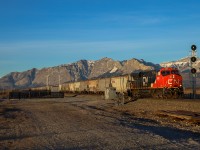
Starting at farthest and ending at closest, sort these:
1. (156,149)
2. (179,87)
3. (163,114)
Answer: (179,87)
(163,114)
(156,149)

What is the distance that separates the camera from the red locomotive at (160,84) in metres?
37.3

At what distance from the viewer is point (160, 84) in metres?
38.6

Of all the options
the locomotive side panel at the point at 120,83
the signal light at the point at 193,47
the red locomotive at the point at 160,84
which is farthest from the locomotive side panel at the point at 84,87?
the signal light at the point at 193,47

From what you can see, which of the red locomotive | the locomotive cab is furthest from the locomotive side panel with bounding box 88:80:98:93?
the locomotive cab

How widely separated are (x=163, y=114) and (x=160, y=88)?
1583 centimetres

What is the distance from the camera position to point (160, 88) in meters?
38.7

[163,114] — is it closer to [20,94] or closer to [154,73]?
[154,73]

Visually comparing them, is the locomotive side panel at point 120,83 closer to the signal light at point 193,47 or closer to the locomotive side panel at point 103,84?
the locomotive side panel at point 103,84

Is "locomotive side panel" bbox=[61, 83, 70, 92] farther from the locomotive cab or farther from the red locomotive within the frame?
the locomotive cab

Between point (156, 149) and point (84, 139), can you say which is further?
point (84, 139)

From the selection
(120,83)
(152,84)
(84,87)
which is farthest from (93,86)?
(152,84)

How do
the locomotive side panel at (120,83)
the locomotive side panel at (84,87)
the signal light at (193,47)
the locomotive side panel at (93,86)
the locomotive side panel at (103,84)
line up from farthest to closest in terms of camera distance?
the locomotive side panel at (84,87) < the locomotive side panel at (93,86) < the locomotive side panel at (103,84) < the locomotive side panel at (120,83) < the signal light at (193,47)

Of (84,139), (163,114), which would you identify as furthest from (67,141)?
(163,114)

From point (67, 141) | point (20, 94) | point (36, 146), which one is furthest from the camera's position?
point (20, 94)
